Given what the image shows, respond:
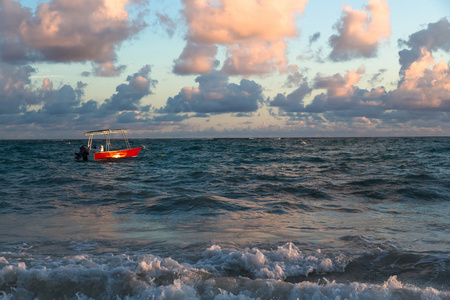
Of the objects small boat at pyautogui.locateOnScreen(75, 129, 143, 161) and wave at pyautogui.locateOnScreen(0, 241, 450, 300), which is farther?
small boat at pyautogui.locateOnScreen(75, 129, 143, 161)

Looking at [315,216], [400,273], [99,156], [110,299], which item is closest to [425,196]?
[315,216]

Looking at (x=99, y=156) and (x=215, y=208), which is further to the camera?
(x=99, y=156)

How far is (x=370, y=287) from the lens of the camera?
251 inches

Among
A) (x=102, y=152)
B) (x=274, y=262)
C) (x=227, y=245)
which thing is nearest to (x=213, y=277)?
(x=274, y=262)

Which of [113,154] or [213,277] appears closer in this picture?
[213,277]

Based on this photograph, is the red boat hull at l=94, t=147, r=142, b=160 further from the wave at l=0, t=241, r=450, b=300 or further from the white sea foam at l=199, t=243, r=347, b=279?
the white sea foam at l=199, t=243, r=347, b=279

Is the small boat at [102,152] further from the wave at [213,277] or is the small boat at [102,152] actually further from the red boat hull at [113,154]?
the wave at [213,277]

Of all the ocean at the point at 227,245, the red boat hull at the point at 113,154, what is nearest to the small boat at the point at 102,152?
the red boat hull at the point at 113,154

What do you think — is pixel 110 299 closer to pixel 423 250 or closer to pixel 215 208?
pixel 423 250

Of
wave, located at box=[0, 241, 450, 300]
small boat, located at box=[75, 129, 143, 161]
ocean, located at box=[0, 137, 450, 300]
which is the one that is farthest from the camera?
small boat, located at box=[75, 129, 143, 161]

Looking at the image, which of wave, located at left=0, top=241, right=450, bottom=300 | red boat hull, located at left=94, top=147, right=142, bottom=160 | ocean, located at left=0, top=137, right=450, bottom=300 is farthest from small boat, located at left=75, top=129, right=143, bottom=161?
wave, located at left=0, top=241, right=450, bottom=300

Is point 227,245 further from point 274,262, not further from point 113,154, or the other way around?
point 113,154

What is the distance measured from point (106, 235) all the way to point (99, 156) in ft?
124

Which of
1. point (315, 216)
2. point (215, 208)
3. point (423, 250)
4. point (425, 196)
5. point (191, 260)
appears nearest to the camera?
point (191, 260)
